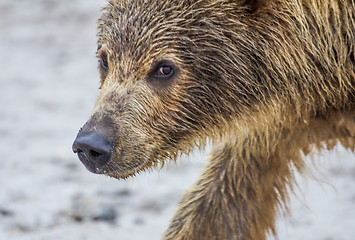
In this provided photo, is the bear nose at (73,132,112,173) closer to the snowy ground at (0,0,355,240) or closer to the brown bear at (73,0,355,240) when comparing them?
the brown bear at (73,0,355,240)

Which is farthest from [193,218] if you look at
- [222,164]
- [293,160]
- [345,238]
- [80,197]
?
[80,197]

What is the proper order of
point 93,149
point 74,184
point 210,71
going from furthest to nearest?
point 74,184
point 210,71
point 93,149

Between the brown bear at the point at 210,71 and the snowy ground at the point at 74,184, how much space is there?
0.87m

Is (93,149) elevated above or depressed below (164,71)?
below

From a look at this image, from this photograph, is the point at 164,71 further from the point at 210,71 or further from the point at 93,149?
the point at 93,149

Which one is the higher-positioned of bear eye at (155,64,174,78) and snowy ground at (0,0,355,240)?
snowy ground at (0,0,355,240)

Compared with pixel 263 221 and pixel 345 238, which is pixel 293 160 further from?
pixel 345 238

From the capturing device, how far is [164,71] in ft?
12.2

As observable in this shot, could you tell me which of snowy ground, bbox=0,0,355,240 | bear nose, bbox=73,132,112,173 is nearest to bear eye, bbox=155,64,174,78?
bear nose, bbox=73,132,112,173

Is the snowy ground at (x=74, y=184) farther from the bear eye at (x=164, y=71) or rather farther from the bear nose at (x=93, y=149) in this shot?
the bear nose at (x=93, y=149)

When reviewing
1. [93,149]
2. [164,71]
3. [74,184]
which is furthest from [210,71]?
[74,184]

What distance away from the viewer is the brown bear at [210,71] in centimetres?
368

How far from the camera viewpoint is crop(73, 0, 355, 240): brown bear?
12.1 feet

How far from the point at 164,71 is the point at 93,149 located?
2.16 feet
